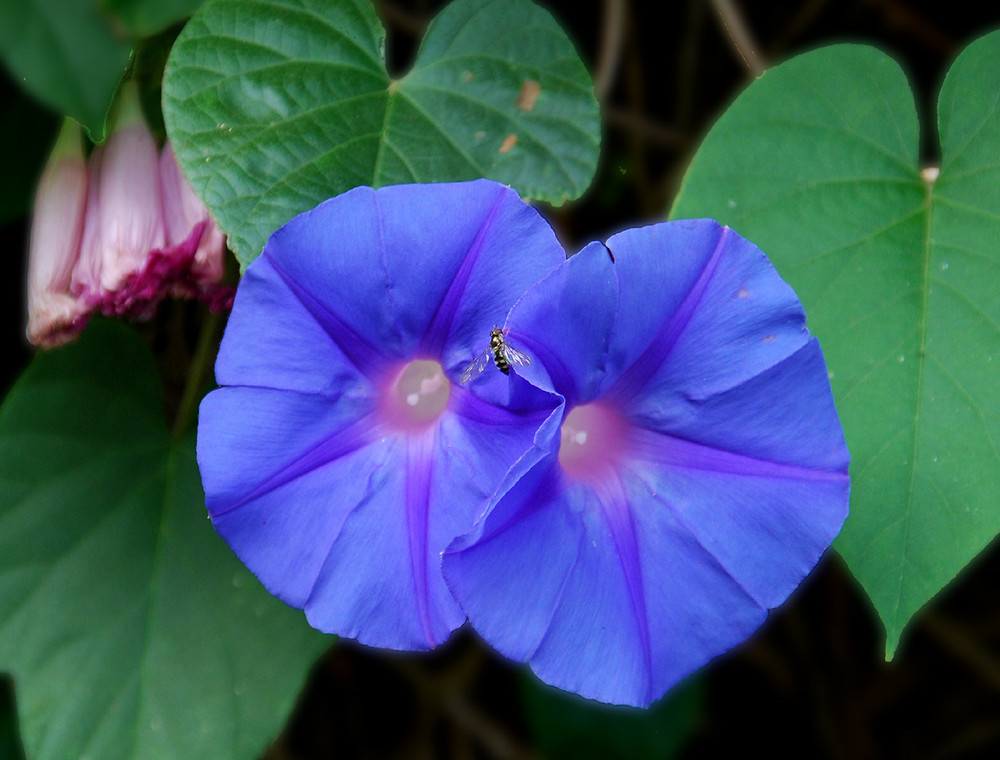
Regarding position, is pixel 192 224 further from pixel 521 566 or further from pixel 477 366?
pixel 521 566

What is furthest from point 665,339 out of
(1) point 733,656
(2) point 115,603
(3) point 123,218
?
(1) point 733,656

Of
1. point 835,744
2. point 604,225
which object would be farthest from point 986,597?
point 604,225

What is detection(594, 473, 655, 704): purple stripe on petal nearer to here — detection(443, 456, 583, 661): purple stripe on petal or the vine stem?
detection(443, 456, 583, 661): purple stripe on petal

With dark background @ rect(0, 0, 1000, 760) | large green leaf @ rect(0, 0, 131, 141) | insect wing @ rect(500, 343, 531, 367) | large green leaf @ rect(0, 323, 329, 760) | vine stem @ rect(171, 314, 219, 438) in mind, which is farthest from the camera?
dark background @ rect(0, 0, 1000, 760)

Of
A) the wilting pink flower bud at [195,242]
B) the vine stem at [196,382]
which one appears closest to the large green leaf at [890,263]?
the wilting pink flower bud at [195,242]

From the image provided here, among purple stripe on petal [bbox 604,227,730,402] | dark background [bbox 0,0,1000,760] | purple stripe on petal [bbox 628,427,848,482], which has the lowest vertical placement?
dark background [bbox 0,0,1000,760]

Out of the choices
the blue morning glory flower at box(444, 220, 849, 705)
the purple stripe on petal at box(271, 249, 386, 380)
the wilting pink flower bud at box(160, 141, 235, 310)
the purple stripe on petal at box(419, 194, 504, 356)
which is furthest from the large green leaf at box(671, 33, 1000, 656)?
the wilting pink flower bud at box(160, 141, 235, 310)
